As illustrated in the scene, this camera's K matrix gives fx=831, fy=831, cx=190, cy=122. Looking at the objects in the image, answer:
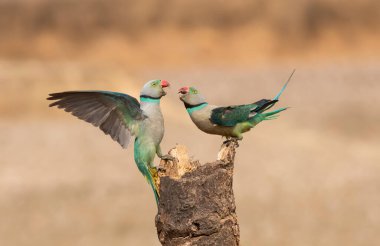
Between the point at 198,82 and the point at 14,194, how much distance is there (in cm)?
2027

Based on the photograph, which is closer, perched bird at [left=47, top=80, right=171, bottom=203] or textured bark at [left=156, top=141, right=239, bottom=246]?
textured bark at [left=156, top=141, right=239, bottom=246]

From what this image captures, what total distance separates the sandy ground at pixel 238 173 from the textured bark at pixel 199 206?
12432mm

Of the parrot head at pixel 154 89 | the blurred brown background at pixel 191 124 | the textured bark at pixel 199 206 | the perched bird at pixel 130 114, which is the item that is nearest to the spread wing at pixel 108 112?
the perched bird at pixel 130 114

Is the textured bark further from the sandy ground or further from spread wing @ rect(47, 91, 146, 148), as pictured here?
the sandy ground

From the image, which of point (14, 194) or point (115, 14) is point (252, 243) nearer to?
point (14, 194)

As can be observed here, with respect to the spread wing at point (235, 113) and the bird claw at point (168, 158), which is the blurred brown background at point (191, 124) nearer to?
the bird claw at point (168, 158)

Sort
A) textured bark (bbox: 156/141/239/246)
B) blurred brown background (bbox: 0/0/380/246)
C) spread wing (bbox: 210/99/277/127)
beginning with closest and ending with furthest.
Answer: textured bark (bbox: 156/141/239/246), spread wing (bbox: 210/99/277/127), blurred brown background (bbox: 0/0/380/246)

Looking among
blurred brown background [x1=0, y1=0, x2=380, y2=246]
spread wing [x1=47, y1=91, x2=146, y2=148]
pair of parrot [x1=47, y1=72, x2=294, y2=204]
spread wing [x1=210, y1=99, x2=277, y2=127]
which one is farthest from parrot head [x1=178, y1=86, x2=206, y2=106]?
blurred brown background [x1=0, y1=0, x2=380, y2=246]

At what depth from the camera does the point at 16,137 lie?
27484 millimetres

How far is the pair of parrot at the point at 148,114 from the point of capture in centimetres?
645

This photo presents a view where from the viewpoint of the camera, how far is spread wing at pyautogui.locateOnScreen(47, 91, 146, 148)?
6637 millimetres

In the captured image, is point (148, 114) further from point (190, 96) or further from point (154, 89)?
point (190, 96)

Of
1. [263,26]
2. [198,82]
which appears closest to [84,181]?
[198,82]

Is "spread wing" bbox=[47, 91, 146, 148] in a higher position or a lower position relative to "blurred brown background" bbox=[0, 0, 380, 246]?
lower
